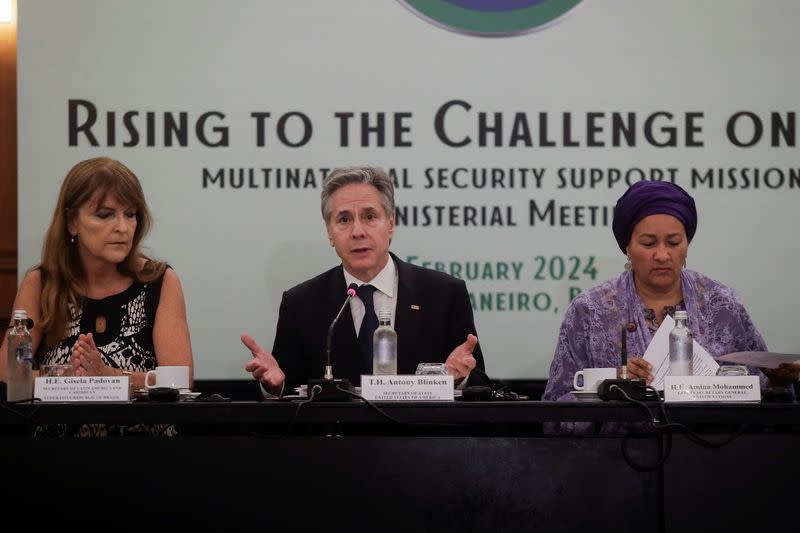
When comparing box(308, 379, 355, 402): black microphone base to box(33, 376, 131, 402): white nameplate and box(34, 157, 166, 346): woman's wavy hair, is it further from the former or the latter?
box(34, 157, 166, 346): woman's wavy hair

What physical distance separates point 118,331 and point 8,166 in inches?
53.5

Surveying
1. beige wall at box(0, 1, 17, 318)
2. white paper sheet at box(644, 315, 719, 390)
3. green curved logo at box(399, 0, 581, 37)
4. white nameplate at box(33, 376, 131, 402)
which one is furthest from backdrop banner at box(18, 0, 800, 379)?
white nameplate at box(33, 376, 131, 402)

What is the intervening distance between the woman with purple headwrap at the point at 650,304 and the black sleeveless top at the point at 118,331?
1288 millimetres

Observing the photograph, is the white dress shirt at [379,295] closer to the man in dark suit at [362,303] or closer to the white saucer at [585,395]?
the man in dark suit at [362,303]

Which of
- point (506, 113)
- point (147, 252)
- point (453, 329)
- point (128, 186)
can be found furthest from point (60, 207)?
point (506, 113)

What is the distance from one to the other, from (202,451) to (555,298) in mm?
1990

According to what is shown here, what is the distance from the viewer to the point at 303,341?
138 inches

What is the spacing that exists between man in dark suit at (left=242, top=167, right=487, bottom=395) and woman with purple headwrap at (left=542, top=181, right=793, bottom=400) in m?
0.33

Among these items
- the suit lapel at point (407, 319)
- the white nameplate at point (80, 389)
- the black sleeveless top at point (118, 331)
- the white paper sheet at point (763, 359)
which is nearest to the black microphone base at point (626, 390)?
the white paper sheet at point (763, 359)

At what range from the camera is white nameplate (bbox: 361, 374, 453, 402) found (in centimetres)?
258

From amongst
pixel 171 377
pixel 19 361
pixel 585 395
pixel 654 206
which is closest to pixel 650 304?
pixel 654 206

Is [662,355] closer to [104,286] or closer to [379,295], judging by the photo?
[379,295]

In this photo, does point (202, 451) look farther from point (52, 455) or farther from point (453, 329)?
point (453, 329)

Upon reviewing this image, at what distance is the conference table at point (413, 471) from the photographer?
2.56 metres
